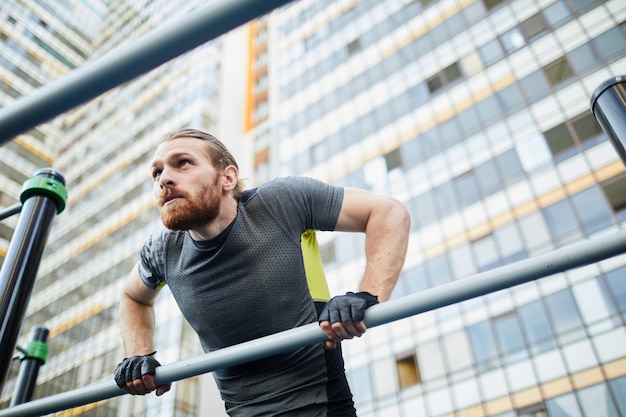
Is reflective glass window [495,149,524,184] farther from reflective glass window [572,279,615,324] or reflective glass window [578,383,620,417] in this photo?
reflective glass window [578,383,620,417]

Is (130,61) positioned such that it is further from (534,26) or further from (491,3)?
(491,3)

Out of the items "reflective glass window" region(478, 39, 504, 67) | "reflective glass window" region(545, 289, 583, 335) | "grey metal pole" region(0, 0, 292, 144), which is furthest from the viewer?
"reflective glass window" region(478, 39, 504, 67)

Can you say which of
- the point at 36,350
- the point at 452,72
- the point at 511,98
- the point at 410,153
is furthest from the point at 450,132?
the point at 36,350

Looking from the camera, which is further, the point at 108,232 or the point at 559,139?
the point at 108,232

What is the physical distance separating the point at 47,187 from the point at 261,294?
1176 millimetres

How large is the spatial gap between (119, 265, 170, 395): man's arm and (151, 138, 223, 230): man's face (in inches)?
22.1

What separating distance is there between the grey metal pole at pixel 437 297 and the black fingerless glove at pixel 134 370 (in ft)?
0.28

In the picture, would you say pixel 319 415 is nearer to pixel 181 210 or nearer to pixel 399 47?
pixel 181 210

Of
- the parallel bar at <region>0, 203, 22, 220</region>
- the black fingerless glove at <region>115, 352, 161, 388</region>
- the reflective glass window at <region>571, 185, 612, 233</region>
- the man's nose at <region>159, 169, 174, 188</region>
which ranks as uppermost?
the reflective glass window at <region>571, 185, 612, 233</region>

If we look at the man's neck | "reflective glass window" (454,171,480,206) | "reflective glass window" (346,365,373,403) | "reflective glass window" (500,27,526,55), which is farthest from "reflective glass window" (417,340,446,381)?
the man's neck

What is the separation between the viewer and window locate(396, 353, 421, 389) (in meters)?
19.9

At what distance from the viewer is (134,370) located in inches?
80.0

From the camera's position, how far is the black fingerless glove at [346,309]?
5.49 feet

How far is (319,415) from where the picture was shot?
7.00 ft
